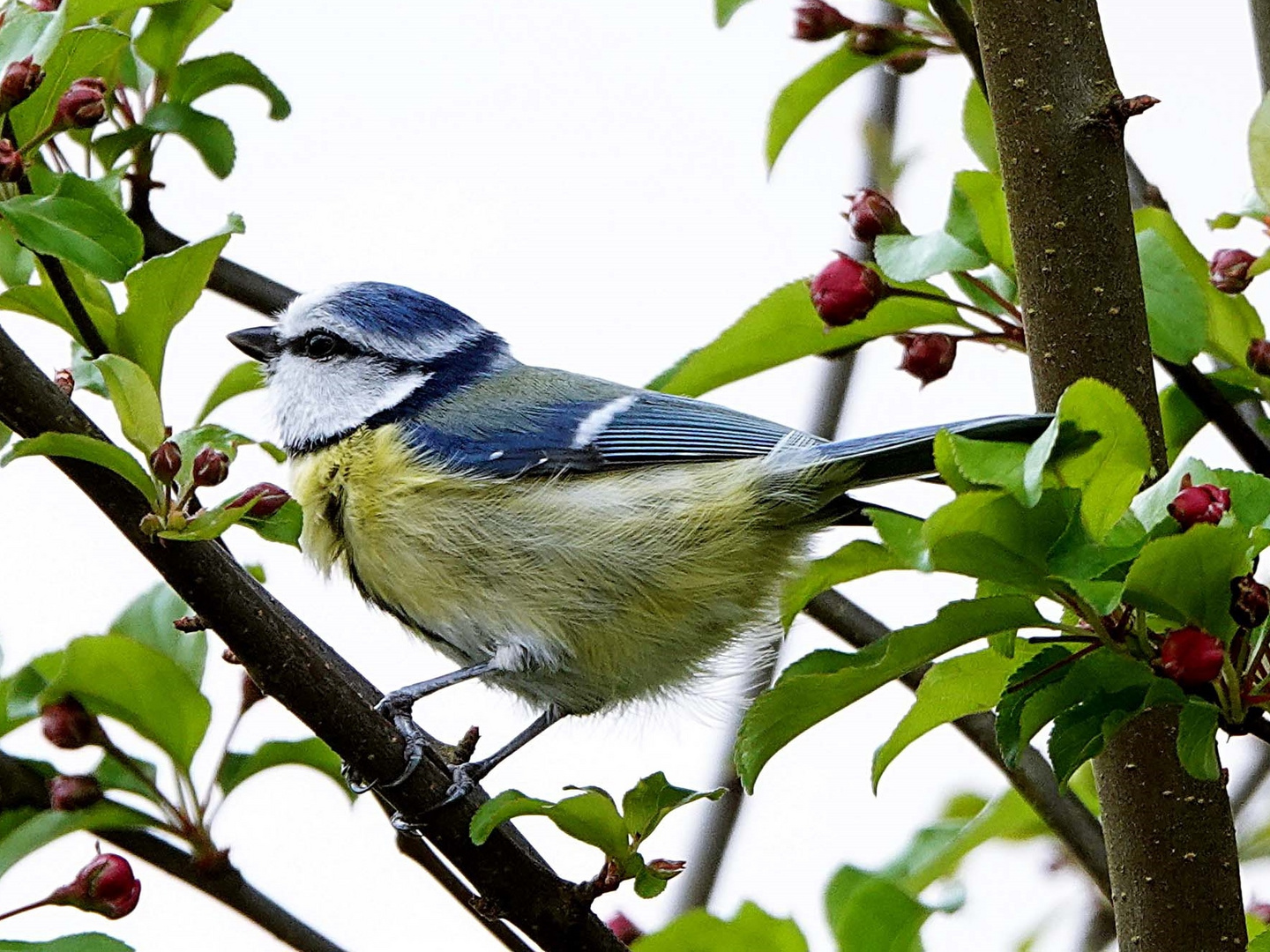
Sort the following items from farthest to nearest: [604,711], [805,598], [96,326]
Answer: [604,711], [96,326], [805,598]

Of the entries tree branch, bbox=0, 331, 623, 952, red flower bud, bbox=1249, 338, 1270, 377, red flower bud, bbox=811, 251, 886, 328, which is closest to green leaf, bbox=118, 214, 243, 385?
tree branch, bbox=0, 331, 623, 952

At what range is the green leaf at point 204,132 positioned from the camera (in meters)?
1.87

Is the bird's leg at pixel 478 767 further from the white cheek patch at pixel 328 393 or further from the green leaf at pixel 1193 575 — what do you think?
the green leaf at pixel 1193 575

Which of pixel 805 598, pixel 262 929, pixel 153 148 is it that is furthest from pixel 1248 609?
pixel 153 148

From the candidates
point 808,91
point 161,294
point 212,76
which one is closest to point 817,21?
point 808,91

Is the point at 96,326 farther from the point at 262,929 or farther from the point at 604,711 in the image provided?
the point at 604,711

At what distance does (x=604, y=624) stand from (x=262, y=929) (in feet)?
2.33

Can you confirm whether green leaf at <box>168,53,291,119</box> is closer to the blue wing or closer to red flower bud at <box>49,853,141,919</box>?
the blue wing

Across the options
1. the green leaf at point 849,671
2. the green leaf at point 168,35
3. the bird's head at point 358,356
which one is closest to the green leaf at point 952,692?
the green leaf at point 849,671

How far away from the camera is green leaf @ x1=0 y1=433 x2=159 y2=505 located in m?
1.22

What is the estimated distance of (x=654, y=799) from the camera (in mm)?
1484

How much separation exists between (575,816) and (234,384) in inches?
24.3

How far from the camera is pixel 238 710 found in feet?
5.90

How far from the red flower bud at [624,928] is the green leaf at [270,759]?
0.36m
